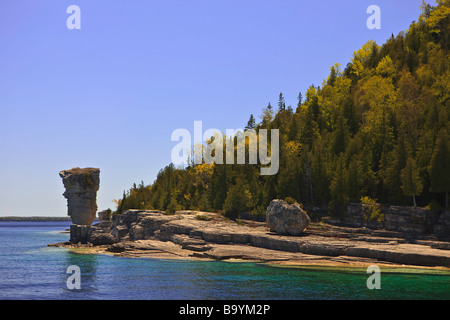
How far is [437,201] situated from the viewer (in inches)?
2505

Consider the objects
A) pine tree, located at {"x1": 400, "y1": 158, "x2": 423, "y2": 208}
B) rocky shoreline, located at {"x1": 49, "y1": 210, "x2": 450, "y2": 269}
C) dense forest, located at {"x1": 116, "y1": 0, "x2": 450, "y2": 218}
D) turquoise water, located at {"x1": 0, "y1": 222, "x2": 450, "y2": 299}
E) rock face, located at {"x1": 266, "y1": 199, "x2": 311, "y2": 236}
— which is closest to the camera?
turquoise water, located at {"x1": 0, "y1": 222, "x2": 450, "y2": 299}

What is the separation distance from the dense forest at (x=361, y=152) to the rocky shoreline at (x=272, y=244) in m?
7.53

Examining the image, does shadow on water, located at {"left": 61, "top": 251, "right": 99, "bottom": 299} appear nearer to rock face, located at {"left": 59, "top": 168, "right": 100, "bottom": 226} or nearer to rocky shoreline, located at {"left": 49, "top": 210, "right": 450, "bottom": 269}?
rocky shoreline, located at {"left": 49, "top": 210, "right": 450, "bottom": 269}

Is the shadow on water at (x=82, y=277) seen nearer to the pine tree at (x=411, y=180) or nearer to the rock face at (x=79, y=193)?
the pine tree at (x=411, y=180)

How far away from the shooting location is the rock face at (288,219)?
2329 inches

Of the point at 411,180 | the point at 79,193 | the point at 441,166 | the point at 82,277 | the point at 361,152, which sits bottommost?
the point at 82,277

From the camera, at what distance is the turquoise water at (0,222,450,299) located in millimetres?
33469

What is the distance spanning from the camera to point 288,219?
194 feet

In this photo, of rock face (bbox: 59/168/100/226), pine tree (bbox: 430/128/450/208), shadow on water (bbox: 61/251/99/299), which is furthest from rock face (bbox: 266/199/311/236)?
rock face (bbox: 59/168/100/226)

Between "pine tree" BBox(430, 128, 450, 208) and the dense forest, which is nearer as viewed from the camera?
"pine tree" BBox(430, 128, 450, 208)

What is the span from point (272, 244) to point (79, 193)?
246ft

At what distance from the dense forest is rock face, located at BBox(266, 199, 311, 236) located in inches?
113

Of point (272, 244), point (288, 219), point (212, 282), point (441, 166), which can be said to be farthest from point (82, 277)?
point (441, 166)

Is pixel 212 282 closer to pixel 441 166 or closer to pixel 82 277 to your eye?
pixel 82 277
